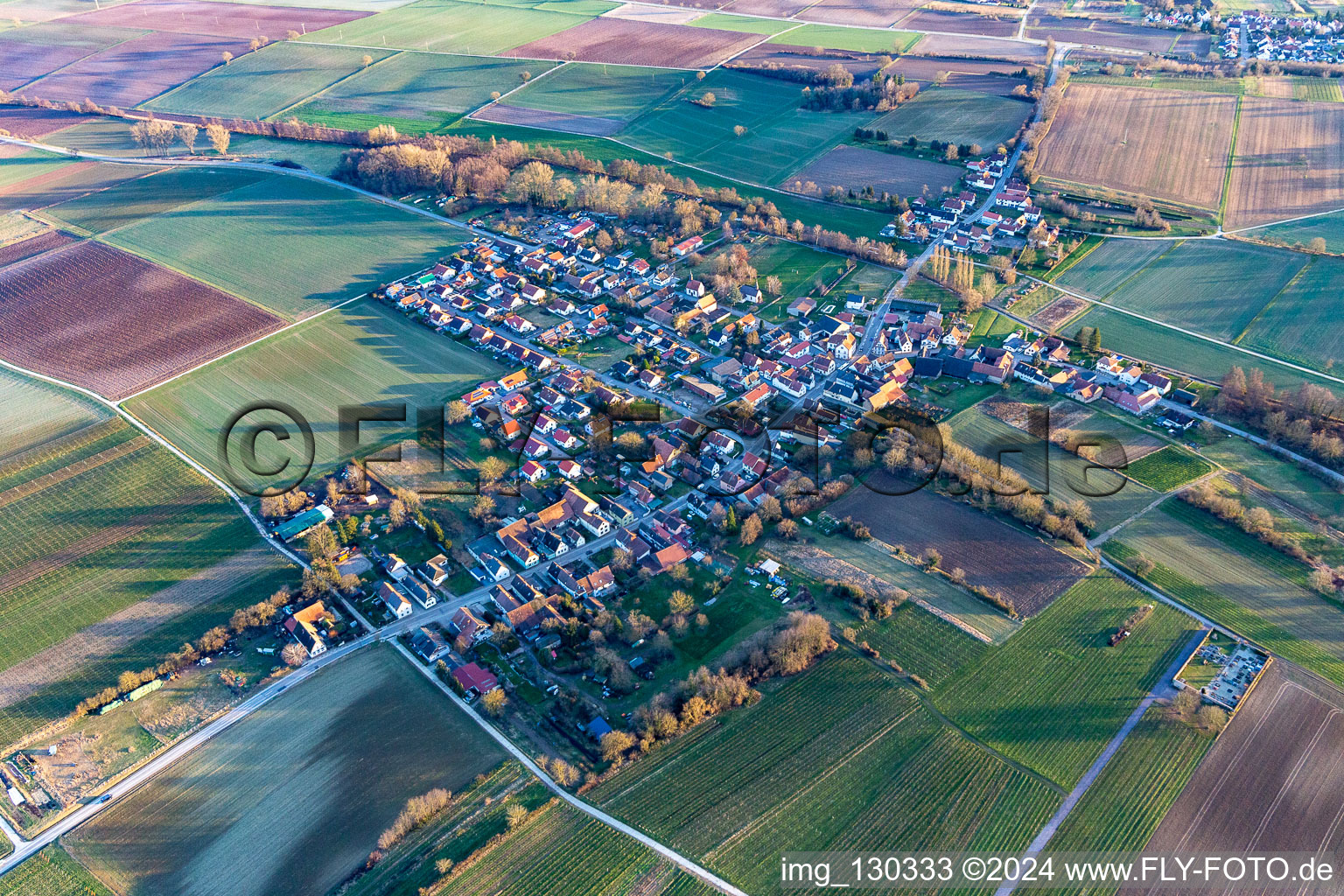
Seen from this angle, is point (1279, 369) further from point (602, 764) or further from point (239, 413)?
point (239, 413)

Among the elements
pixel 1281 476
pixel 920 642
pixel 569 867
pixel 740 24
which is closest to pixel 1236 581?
pixel 1281 476

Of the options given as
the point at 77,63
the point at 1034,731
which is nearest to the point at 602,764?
the point at 1034,731

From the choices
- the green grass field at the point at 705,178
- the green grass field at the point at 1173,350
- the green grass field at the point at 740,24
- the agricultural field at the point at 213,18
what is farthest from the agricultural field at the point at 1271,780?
the agricultural field at the point at 213,18

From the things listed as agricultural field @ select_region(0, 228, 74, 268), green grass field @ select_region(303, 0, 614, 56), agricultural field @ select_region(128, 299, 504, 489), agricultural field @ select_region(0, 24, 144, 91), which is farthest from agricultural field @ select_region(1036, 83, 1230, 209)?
agricultural field @ select_region(0, 24, 144, 91)

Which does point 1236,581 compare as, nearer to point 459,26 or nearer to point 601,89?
point 601,89

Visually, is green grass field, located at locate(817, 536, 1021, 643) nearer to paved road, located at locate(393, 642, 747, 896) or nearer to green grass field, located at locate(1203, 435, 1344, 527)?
paved road, located at locate(393, 642, 747, 896)

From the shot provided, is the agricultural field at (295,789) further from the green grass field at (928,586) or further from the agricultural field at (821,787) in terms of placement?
the green grass field at (928,586)
